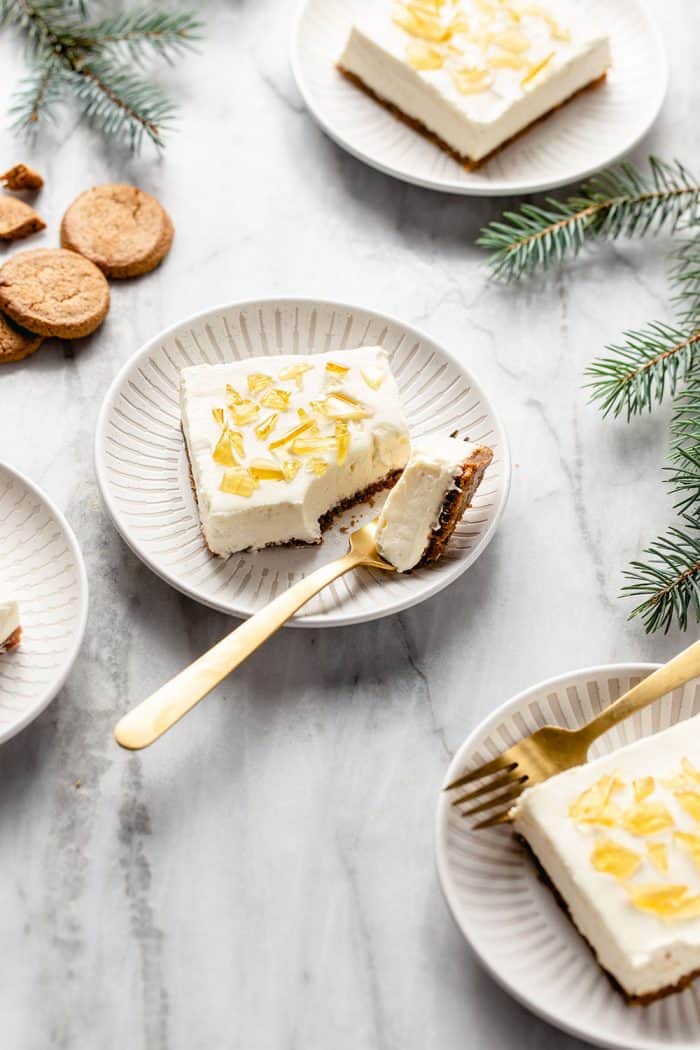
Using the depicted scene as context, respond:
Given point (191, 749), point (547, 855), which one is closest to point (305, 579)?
point (191, 749)

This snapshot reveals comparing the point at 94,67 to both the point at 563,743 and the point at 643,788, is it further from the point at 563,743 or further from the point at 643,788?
the point at 643,788

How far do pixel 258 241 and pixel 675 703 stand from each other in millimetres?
1047

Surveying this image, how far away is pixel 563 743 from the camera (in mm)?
1407

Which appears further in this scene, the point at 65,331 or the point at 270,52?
the point at 270,52

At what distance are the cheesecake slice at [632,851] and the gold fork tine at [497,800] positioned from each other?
0.03 meters

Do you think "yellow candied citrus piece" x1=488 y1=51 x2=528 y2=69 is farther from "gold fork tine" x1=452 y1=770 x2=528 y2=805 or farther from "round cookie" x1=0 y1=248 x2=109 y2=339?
"gold fork tine" x1=452 y1=770 x2=528 y2=805

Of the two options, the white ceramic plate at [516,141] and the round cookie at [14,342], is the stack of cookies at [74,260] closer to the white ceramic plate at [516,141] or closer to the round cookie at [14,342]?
the round cookie at [14,342]

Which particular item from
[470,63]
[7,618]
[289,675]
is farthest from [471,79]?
[7,618]

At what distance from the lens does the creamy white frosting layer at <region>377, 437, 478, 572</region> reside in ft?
4.92

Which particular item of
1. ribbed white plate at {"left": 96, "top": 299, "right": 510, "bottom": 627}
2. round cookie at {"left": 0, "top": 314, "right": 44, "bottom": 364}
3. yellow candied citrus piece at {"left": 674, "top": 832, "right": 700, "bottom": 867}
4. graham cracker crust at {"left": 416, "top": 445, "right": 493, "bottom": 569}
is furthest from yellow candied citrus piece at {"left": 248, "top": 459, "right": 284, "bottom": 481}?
yellow candied citrus piece at {"left": 674, "top": 832, "right": 700, "bottom": 867}

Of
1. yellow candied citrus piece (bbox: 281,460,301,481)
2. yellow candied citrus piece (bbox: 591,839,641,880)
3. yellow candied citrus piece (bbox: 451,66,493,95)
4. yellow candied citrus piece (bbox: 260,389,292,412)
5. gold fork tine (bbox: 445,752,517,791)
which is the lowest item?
gold fork tine (bbox: 445,752,517,791)

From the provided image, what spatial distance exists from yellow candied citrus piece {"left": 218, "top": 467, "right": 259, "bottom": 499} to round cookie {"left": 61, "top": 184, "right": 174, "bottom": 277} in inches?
20.2

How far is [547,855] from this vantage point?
134 centimetres

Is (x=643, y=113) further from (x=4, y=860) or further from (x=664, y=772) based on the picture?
(x=4, y=860)
